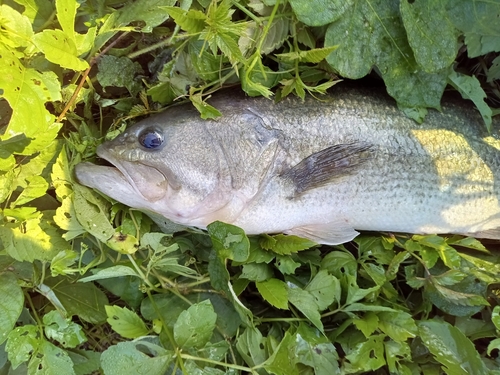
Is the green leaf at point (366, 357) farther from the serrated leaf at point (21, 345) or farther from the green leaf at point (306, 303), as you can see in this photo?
the serrated leaf at point (21, 345)

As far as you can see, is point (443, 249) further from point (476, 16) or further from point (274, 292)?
point (476, 16)

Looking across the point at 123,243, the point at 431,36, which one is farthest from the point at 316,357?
the point at 431,36

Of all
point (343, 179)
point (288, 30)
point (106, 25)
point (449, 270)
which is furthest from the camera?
point (449, 270)

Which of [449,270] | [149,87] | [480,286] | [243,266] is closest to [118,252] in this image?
[243,266]

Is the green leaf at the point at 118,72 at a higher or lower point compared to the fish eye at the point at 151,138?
higher

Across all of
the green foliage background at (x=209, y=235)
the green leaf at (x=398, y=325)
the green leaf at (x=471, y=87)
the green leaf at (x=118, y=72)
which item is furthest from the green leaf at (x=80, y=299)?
the green leaf at (x=471, y=87)

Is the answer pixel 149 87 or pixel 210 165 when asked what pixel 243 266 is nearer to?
pixel 210 165

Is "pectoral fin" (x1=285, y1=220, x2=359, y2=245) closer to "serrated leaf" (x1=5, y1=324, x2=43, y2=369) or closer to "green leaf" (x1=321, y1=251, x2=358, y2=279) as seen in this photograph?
"green leaf" (x1=321, y1=251, x2=358, y2=279)
